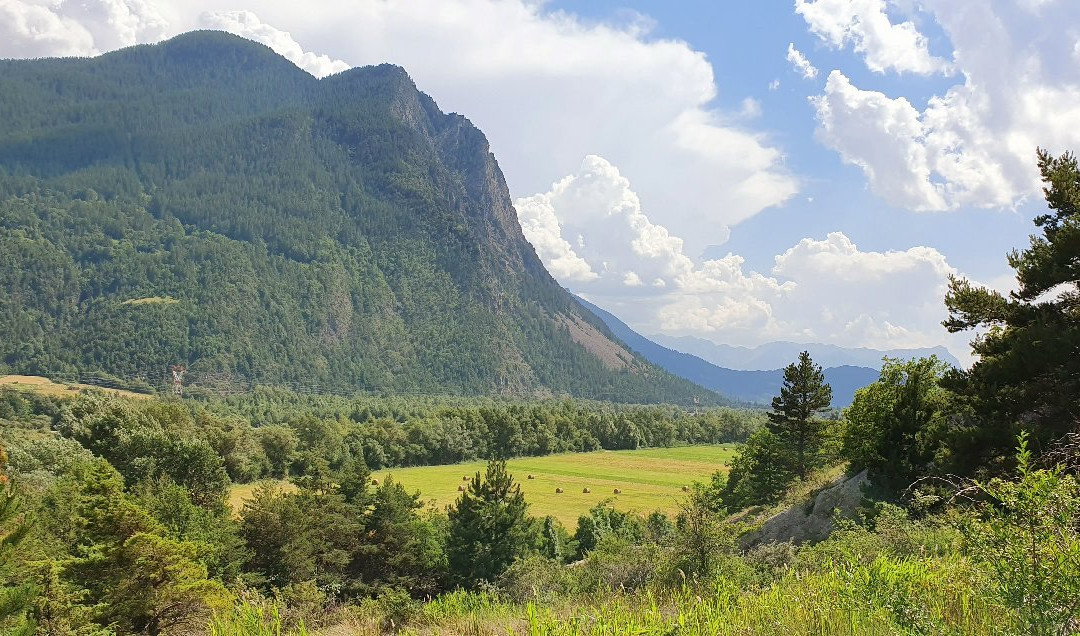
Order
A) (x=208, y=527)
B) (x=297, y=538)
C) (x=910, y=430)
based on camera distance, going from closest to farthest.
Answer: (x=910, y=430) → (x=208, y=527) → (x=297, y=538)

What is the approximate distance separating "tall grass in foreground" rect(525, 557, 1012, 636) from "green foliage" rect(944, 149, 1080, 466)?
13.5 m

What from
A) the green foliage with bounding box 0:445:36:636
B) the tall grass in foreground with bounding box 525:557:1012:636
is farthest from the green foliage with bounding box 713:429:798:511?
the green foliage with bounding box 0:445:36:636

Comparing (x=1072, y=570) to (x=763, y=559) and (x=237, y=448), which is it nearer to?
(x=763, y=559)

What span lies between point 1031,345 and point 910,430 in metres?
8.42

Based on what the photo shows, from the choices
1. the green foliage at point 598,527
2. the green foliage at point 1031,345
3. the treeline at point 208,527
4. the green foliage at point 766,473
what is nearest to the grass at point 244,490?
the treeline at point 208,527

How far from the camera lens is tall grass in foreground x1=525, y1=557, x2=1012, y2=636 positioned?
4352 mm

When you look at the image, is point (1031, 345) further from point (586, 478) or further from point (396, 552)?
point (586, 478)

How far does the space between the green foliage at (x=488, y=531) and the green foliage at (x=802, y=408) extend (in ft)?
67.1

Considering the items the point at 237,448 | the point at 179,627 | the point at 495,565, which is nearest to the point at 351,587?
the point at 495,565

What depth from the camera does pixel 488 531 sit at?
42469 millimetres

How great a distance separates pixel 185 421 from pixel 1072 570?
8599 centimetres

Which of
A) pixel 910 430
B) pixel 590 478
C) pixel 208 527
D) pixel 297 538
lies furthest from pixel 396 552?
pixel 590 478

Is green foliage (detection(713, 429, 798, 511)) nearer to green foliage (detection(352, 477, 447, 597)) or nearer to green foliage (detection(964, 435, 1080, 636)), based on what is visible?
green foliage (detection(352, 477, 447, 597))

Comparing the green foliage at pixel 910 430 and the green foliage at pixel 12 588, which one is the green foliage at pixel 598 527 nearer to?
the green foliage at pixel 910 430
